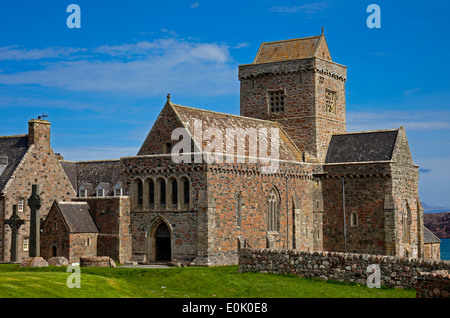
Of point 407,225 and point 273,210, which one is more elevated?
point 273,210

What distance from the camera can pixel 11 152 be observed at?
5019 centimetres

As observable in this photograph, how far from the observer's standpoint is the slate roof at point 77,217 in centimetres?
4578

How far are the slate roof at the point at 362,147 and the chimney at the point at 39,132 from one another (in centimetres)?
2245

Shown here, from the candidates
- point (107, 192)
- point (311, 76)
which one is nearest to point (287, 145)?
point (311, 76)

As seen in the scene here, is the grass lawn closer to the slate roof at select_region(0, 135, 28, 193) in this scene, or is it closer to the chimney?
the slate roof at select_region(0, 135, 28, 193)

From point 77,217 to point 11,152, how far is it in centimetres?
794

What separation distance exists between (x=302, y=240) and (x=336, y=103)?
540 inches

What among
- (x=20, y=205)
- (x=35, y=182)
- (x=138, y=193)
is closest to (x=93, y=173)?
(x=35, y=182)

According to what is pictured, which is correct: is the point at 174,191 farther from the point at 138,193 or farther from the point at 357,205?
the point at 357,205

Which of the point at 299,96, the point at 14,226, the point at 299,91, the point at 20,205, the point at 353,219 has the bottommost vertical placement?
the point at 14,226

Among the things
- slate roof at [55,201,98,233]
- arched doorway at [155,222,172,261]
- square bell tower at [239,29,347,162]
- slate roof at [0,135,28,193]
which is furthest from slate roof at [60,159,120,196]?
arched doorway at [155,222,172,261]

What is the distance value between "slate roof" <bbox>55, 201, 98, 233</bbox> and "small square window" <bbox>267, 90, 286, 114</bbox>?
60.7 feet

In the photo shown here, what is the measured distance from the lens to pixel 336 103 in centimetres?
5931

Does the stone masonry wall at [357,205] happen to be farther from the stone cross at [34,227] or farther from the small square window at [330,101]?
the stone cross at [34,227]
